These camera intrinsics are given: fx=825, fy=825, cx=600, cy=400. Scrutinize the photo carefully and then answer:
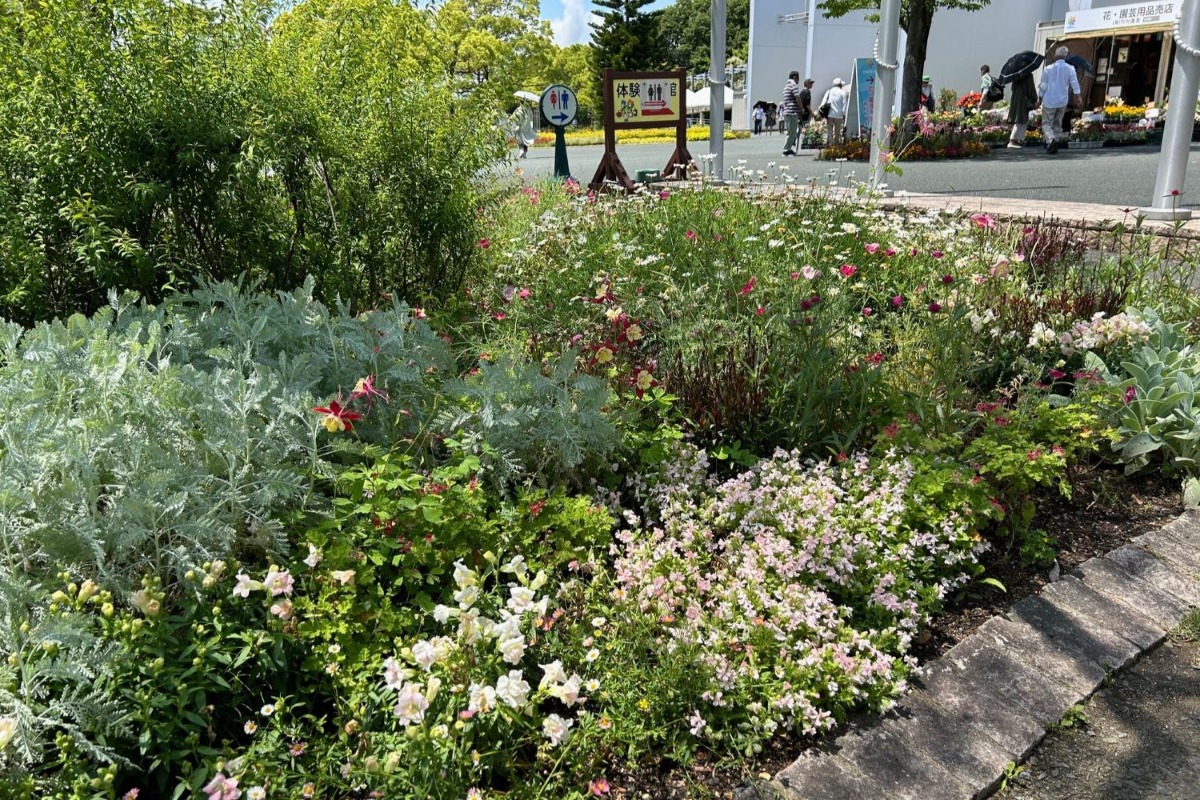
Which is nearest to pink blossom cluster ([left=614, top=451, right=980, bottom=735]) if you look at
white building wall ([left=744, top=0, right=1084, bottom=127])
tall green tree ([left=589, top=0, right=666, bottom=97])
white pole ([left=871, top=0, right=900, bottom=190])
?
white pole ([left=871, top=0, right=900, bottom=190])

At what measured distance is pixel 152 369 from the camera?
2.71 m

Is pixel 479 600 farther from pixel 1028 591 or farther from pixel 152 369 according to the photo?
pixel 1028 591

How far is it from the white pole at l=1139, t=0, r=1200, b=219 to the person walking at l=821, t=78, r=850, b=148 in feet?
39.7

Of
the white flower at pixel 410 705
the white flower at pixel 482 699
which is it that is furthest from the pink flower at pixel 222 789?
the white flower at pixel 482 699

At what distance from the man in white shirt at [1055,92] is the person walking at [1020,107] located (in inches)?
38.9

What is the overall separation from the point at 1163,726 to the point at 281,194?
150 inches

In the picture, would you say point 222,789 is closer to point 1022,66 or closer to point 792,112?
point 792,112

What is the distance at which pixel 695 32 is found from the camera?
227 ft

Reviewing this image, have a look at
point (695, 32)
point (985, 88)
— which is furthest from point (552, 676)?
point (695, 32)

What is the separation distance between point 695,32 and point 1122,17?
49233 millimetres

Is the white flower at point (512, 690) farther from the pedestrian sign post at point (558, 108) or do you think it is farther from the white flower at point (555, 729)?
the pedestrian sign post at point (558, 108)

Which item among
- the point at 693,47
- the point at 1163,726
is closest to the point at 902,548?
the point at 1163,726

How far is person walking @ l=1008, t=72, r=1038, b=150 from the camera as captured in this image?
17.2m

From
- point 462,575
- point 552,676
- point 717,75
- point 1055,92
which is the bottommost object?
point 552,676
